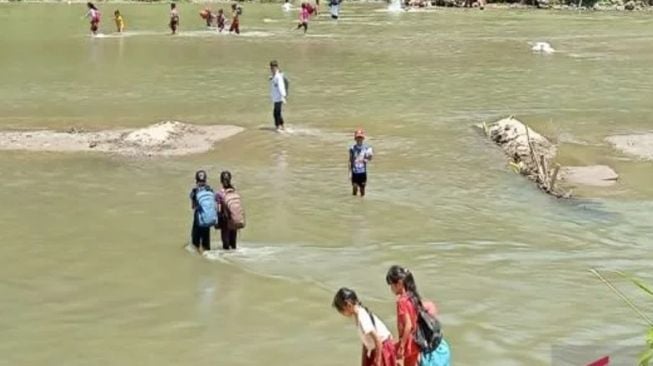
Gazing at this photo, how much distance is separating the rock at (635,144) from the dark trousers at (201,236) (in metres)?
10.1

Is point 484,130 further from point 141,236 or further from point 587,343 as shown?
point 587,343

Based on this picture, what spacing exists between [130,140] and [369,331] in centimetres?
1459

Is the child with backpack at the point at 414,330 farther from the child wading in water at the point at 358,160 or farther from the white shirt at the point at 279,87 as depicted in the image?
the white shirt at the point at 279,87

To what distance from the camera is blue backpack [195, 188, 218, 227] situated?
12.7 metres

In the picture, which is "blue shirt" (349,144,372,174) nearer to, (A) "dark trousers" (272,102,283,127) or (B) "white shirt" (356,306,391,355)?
(A) "dark trousers" (272,102,283,127)

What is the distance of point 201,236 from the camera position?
43.5 ft

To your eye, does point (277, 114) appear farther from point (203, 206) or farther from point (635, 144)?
point (203, 206)

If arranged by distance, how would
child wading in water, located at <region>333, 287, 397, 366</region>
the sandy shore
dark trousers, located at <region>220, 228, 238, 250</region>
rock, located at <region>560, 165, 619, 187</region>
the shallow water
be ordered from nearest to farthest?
child wading in water, located at <region>333, 287, 397, 366</region>, the shallow water, dark trousers, located at <region>220, 228, 238, 250</region>, rock, located at <region>560, 165, 619, 187</region>, the sandy shore

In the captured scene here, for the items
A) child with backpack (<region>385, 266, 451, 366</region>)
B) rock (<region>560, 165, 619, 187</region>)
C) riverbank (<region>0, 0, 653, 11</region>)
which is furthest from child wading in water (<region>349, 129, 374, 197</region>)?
riverbank (<region>0, 0, 653, 11</region>)

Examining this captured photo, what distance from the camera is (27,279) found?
1239cm

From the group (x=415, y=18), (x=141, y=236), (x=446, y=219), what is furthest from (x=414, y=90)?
(x=415, y=18)

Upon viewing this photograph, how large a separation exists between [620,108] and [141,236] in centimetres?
1547

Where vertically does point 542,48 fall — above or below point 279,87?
below

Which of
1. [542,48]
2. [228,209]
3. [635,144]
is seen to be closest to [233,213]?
[228,209]
